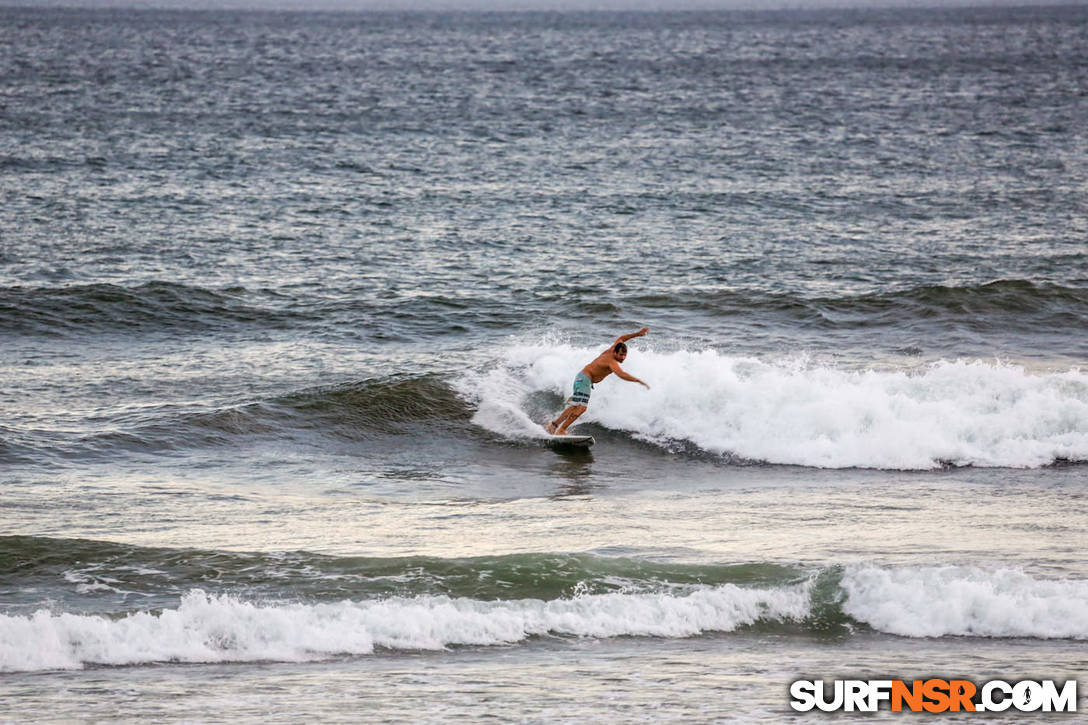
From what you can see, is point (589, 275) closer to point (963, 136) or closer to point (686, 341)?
point (686, 341)

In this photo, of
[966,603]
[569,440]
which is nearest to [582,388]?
[569,440]

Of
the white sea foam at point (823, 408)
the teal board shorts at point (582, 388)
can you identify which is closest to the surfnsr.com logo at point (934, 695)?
the white sea foam at point (823, 408)

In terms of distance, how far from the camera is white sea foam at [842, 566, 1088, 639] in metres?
10.3

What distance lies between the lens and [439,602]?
10.7 meters

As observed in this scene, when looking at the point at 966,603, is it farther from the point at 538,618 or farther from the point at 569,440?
the point at 569,440

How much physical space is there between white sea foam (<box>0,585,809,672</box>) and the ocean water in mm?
36

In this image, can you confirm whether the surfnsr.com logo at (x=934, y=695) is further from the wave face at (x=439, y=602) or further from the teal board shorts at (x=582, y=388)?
the teal board shorts at (x=582, y=388)

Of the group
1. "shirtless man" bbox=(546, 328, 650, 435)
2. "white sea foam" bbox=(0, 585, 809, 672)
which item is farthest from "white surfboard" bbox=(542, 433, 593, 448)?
"white sea foam" bbox=(0, 585, 809, 672)

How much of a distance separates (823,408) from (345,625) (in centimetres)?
856

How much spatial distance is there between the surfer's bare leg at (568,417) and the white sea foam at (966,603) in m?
6.18

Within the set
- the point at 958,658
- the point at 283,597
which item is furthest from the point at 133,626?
the point at 958,658

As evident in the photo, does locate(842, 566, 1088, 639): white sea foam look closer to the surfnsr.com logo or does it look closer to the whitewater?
the whitewater

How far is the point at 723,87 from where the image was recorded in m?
65.6

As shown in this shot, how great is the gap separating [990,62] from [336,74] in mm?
46443
